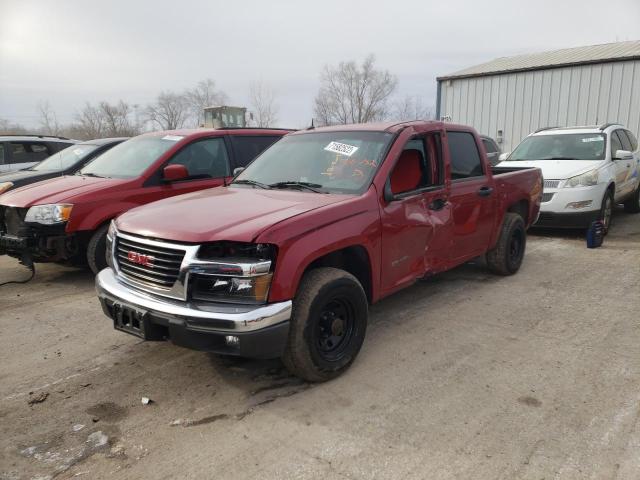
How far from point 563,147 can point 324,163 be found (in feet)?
21.6

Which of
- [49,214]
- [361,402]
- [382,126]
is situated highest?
[382,126]

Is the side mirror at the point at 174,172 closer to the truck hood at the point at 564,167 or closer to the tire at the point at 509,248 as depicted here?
the tire at the point at 509,248

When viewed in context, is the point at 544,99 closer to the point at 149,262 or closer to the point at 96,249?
the point at 96,249

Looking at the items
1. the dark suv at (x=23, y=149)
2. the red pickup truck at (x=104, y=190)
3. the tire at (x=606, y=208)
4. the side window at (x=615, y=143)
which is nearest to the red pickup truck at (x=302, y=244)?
the red pickup truck at (x=104, y=190)

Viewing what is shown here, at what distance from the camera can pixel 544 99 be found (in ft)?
46.1

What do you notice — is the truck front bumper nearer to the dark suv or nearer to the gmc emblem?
the gmc emblem

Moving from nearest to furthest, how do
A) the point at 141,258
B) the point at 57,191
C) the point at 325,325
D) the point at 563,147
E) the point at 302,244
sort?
1. the point at 302,244
2. the point at 141,258
3. the point at 325,325
4. the point at 57,191
5. the point at 563,147

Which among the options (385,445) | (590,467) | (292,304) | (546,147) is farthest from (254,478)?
(546,147)

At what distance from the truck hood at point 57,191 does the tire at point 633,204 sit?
9896mm

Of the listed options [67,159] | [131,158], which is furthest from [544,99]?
[67,159]

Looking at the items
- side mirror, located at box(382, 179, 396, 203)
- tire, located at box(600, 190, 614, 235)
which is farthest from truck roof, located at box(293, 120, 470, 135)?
tire, located at box(600, 190, 614, 235)

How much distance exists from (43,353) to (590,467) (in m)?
3.85

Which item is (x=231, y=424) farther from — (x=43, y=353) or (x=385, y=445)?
(x=43, y=353)

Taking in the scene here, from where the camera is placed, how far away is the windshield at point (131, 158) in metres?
5.92
